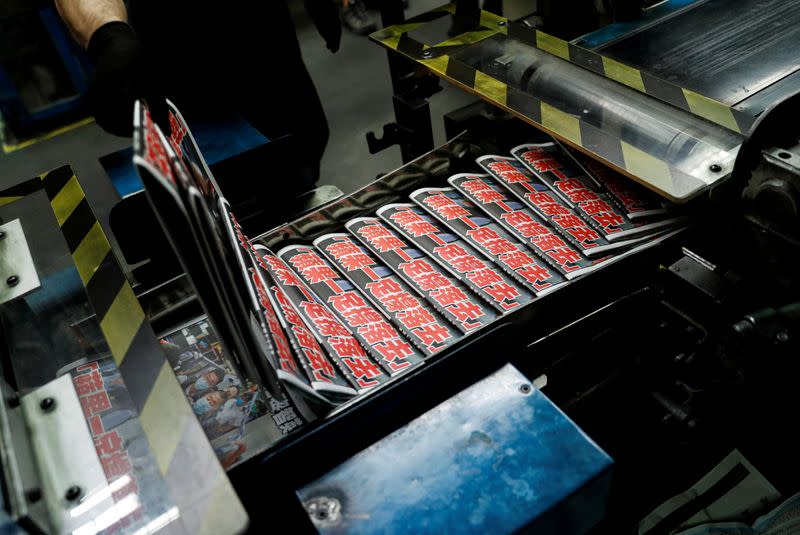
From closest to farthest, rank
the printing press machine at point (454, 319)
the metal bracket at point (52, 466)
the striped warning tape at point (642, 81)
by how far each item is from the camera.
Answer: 1. the metal bracket at point (52, 466)
2. the printing press machine at point (454, 319)
3. the striped warning tape at point (642, 81)

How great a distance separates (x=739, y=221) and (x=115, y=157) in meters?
2.42

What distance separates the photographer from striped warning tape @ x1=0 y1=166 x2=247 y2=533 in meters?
0.96

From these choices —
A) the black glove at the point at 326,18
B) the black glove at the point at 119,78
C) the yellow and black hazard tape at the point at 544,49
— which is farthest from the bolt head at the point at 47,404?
the black glove at the point at 326,18

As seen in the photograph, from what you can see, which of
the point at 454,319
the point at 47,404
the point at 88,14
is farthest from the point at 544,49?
the point at 47,404

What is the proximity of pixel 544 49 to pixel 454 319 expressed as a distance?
107 centimetres

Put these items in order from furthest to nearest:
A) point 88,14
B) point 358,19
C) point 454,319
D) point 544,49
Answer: point 358,19 → point 544,49 → point 88,14 → point 454,319

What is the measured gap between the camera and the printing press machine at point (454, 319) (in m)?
1.09

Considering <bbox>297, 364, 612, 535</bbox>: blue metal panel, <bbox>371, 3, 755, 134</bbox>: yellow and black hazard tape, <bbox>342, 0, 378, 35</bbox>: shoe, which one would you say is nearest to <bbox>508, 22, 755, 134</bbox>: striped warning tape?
<bbox>371, 3, 755, 134</bbox>: yellow and black hazard tape

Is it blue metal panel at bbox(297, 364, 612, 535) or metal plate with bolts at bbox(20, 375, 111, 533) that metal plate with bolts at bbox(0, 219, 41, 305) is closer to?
metal plate with bolts at bbox(20, 375, 111, 533)

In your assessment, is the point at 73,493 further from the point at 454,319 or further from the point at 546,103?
the point at 546,103

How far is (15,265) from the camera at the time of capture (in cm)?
135

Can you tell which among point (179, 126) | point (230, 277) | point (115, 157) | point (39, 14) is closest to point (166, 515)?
point (230, 277)

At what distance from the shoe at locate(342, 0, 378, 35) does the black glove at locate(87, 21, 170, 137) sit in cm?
401

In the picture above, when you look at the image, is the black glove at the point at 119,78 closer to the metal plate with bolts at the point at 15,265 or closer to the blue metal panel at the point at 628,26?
the metal plate with bolts at the point at 15,265
